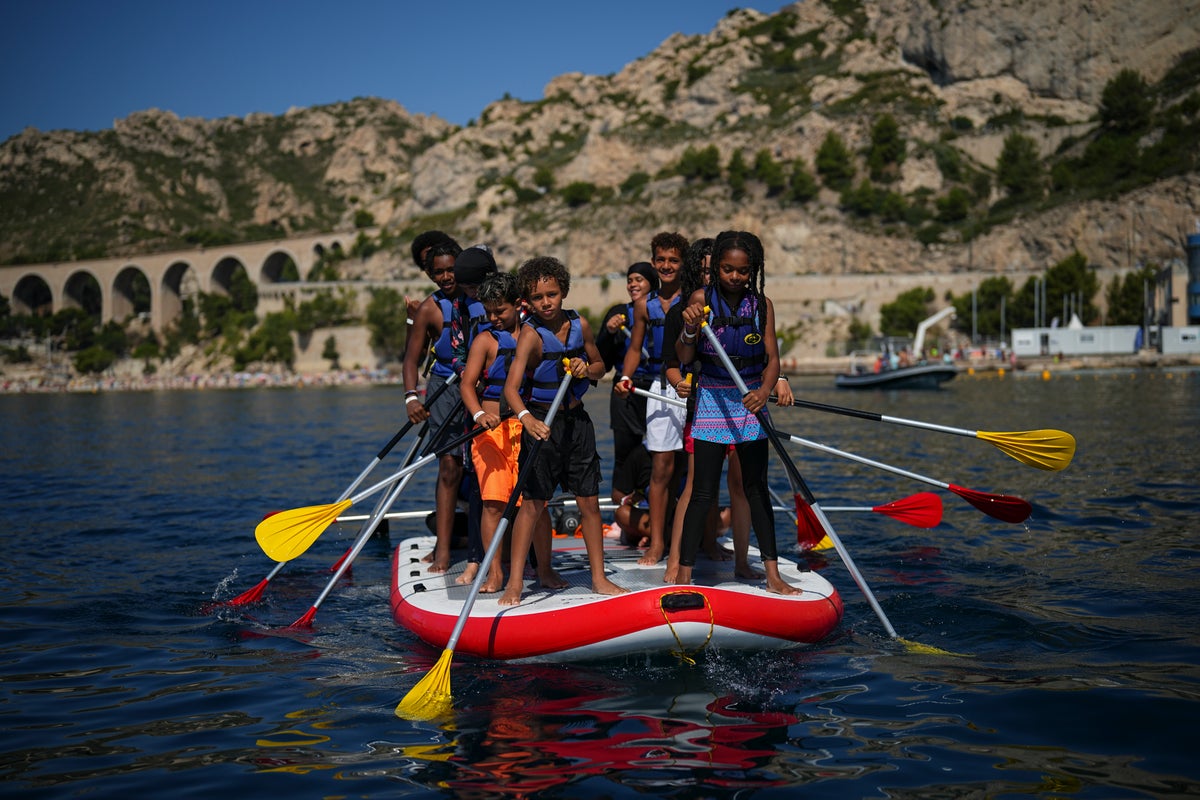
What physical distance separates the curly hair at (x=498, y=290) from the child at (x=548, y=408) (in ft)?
0.48

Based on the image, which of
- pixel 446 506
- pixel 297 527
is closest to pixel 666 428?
pixel 446 506

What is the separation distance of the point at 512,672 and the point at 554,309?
229 cm

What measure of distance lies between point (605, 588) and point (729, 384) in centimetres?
153

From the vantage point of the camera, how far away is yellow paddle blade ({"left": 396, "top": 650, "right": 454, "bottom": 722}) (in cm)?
533

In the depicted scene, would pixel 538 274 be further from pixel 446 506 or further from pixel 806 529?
pixel 806 529

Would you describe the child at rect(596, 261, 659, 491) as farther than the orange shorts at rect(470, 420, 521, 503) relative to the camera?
Yes

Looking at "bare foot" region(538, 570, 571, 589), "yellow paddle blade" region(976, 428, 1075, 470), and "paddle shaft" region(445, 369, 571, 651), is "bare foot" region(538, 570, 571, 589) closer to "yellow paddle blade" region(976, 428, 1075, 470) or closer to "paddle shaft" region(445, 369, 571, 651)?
"paddle shaft" region(445, 369, 571, 651)

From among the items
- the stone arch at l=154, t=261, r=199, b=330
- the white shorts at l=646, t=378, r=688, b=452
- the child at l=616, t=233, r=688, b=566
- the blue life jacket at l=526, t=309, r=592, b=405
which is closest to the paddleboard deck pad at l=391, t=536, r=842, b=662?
the child at l=616, t=233, r=688, b=566

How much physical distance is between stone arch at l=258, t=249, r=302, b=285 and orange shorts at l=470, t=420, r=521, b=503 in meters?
113

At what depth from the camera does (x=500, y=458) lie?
669 cm

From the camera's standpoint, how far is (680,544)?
6.33 metres

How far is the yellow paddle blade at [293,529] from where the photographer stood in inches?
287

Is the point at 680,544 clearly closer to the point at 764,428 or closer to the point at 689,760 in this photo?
the point at 764,428

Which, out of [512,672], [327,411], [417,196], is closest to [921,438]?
[512,672]
